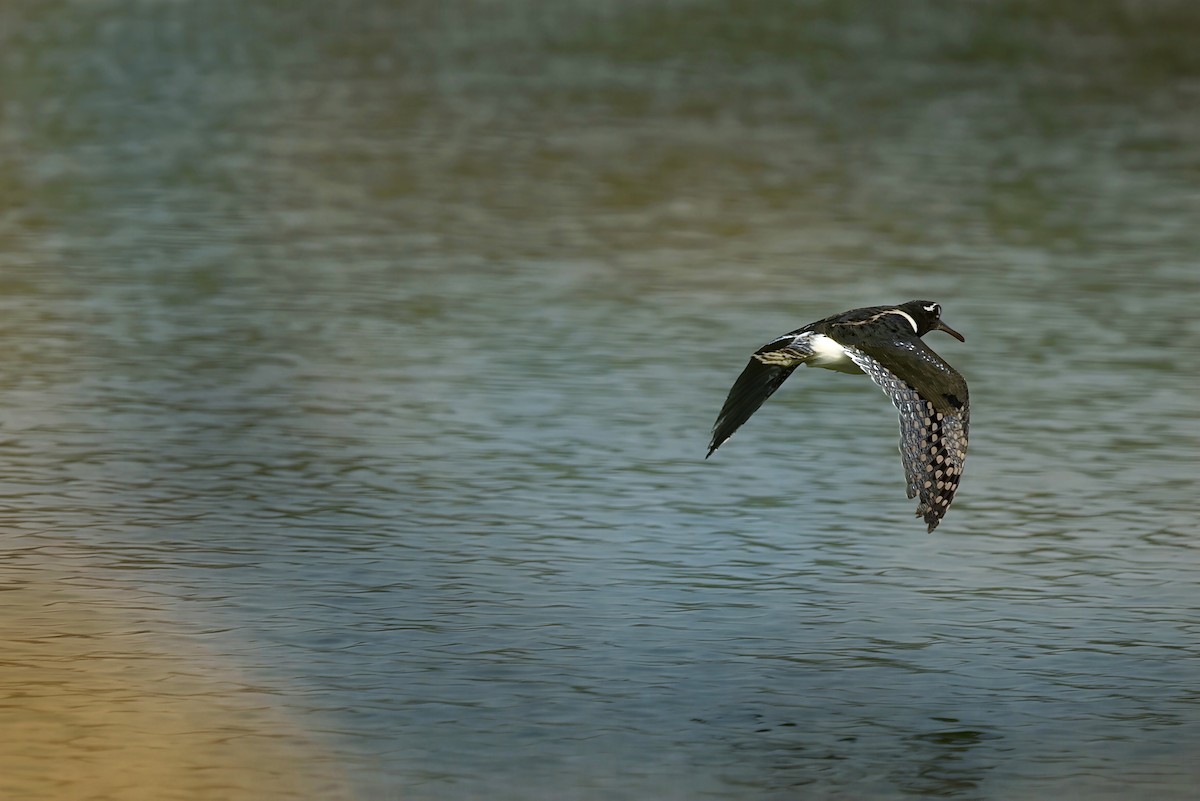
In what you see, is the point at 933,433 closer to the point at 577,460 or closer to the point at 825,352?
the point at 825,352

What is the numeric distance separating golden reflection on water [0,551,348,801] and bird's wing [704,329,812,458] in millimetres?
2176

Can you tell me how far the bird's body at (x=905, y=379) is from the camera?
319 inches

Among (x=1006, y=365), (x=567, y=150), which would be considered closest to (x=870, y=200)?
(x=567, y=150)

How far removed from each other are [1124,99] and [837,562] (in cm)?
1653

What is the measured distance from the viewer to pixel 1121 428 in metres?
12.0

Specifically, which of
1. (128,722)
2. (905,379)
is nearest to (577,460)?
(905,379)

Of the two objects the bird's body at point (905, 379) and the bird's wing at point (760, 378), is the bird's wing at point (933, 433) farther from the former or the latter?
the bird's wing at point (760, 378)

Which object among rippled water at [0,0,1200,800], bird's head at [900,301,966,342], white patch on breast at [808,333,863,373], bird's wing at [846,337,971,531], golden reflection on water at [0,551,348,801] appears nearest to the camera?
golden reflection on water at [0,551,348,801]

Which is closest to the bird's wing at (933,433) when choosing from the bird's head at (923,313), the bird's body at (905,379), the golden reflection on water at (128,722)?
the bird's body at (905,379)

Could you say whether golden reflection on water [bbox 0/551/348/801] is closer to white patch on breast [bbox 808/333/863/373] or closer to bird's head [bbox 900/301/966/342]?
white patch on breast [bbox 808/333/863/373]

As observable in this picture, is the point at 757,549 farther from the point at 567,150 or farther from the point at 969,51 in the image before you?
the point at 969,51

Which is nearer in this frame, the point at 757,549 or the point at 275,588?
the point at 275,588

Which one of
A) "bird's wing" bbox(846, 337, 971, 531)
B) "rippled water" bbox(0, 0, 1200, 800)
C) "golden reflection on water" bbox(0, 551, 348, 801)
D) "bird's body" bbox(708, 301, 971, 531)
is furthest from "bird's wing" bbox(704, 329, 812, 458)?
"golden reflection on water" bbox(0, 551, 348, 801)

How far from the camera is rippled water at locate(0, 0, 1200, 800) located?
7750 millimetres
